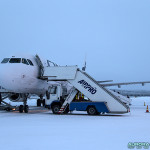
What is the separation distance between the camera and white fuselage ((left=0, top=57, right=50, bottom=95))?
55.5ft

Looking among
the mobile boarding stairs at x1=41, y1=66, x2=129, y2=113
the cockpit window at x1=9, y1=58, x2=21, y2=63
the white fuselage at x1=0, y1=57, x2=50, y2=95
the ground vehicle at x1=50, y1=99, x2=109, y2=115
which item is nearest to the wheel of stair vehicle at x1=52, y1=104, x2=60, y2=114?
the mobile boarding stairs at x1=41, y1=66, x2=129, y2=113

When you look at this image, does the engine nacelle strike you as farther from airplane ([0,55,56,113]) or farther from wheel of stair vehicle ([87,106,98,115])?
wheel of stair vehicle ([87,106,98,115])

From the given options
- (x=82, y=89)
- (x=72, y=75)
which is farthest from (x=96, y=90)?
(x=72, y=75)

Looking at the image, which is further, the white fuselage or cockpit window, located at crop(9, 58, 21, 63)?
cockpit window, located at crop(9, 58, 21, 63)

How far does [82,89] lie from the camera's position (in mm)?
17484

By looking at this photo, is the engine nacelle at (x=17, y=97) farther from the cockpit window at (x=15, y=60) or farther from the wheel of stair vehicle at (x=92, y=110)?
the wheel of stair vehicle at (x=92, y=110)

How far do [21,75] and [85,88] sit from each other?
15.4 feet

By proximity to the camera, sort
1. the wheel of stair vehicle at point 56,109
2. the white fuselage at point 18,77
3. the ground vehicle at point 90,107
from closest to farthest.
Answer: the ground vehicle at point 90,107, the white fuselage at point 18,77, the wheel of stair vehicle at point 56,109

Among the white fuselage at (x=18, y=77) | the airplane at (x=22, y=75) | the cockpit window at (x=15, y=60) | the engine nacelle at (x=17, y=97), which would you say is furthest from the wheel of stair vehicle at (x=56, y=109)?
the cockpit window at (x=15, y=60)

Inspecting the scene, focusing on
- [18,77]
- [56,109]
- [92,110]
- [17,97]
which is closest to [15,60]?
[18,77]

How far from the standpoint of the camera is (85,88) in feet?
57.3

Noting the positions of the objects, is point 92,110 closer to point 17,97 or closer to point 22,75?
point 22,75

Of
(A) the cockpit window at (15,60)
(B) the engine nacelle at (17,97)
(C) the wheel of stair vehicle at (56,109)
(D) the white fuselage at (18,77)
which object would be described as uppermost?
(A) the cockpit window at (15,60)

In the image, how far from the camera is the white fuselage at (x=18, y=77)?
16906 mm
